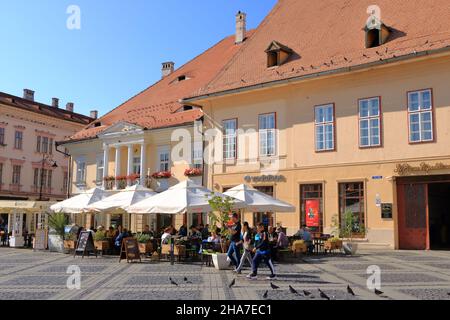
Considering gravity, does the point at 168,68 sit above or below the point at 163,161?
above

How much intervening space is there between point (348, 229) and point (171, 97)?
16988 millimetres

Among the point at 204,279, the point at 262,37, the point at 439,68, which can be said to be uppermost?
the point at 262,37

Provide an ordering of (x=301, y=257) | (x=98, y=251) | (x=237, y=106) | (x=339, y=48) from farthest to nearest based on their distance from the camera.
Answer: (x=237, y=106)
(x=339, y=48)
(x=98, y=251)
(x=301, y=257)

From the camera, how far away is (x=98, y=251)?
20.0 metres

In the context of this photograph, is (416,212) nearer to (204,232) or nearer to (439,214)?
(439,214)

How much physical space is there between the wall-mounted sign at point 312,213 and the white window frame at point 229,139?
4930 mm

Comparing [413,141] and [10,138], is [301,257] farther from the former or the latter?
[10,138]

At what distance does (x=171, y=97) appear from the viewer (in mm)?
33250

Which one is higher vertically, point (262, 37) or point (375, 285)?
point (262, 37)

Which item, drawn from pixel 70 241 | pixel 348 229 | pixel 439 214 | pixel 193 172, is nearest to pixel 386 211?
pixel 348 229

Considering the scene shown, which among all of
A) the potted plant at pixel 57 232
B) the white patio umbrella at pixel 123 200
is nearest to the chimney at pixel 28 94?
the potted plant at pixel 57 232

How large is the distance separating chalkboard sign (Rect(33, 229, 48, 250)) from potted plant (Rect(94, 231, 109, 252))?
5.19 metres

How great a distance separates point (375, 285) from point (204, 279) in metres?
Answer: 4.02

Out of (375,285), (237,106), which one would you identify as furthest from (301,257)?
(237,106)
